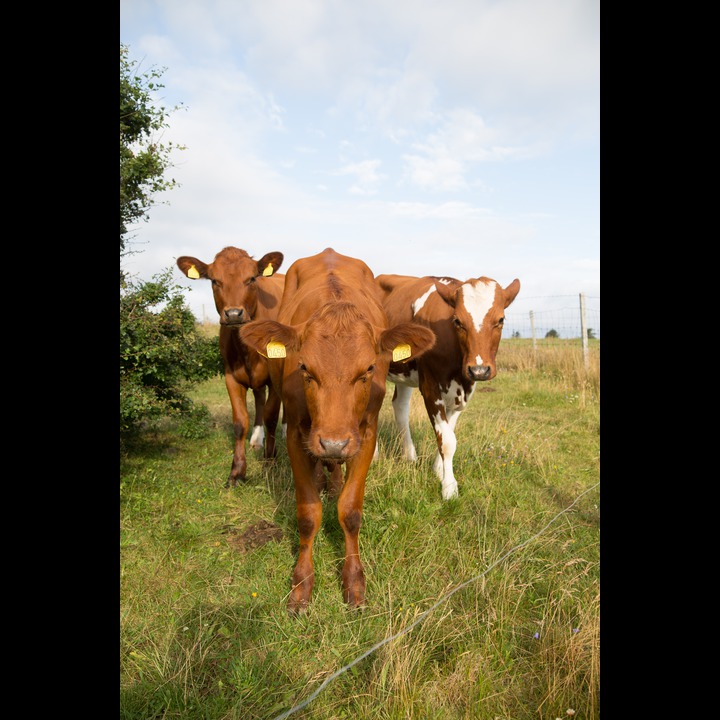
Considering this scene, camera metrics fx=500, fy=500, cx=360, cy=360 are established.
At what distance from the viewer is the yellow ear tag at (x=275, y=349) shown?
3.47 meters

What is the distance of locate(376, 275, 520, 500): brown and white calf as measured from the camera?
482cm

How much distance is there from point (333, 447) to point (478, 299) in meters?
2.64

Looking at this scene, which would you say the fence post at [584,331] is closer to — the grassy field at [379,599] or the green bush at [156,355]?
the grassy field at [379,599]

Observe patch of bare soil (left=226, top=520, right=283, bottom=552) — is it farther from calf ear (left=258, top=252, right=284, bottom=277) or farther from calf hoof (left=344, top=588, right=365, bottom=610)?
calf ear (left=258, top=252, right=284, bottom=277)

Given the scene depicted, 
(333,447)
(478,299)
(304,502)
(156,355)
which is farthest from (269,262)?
(333,447)

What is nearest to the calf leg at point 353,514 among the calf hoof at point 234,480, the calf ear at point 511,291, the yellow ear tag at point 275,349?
the yellow ear tag at point 275,349

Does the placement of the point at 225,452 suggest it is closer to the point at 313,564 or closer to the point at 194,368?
the point at 194,368

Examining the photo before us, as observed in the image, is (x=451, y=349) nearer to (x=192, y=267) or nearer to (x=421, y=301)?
(x=421, y=301)

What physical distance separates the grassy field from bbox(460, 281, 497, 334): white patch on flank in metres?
1.71

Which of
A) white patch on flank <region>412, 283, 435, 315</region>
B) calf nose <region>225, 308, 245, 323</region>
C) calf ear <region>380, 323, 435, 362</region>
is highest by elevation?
white patch on flank <region>412, 283, 435, 315</region>

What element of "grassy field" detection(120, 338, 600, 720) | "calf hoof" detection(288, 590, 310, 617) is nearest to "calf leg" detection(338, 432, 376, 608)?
"grassy field" detection(120, 338, 600, 720)

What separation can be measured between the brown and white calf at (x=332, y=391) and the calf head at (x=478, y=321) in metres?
1.18

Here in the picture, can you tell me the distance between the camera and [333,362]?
120 inches
